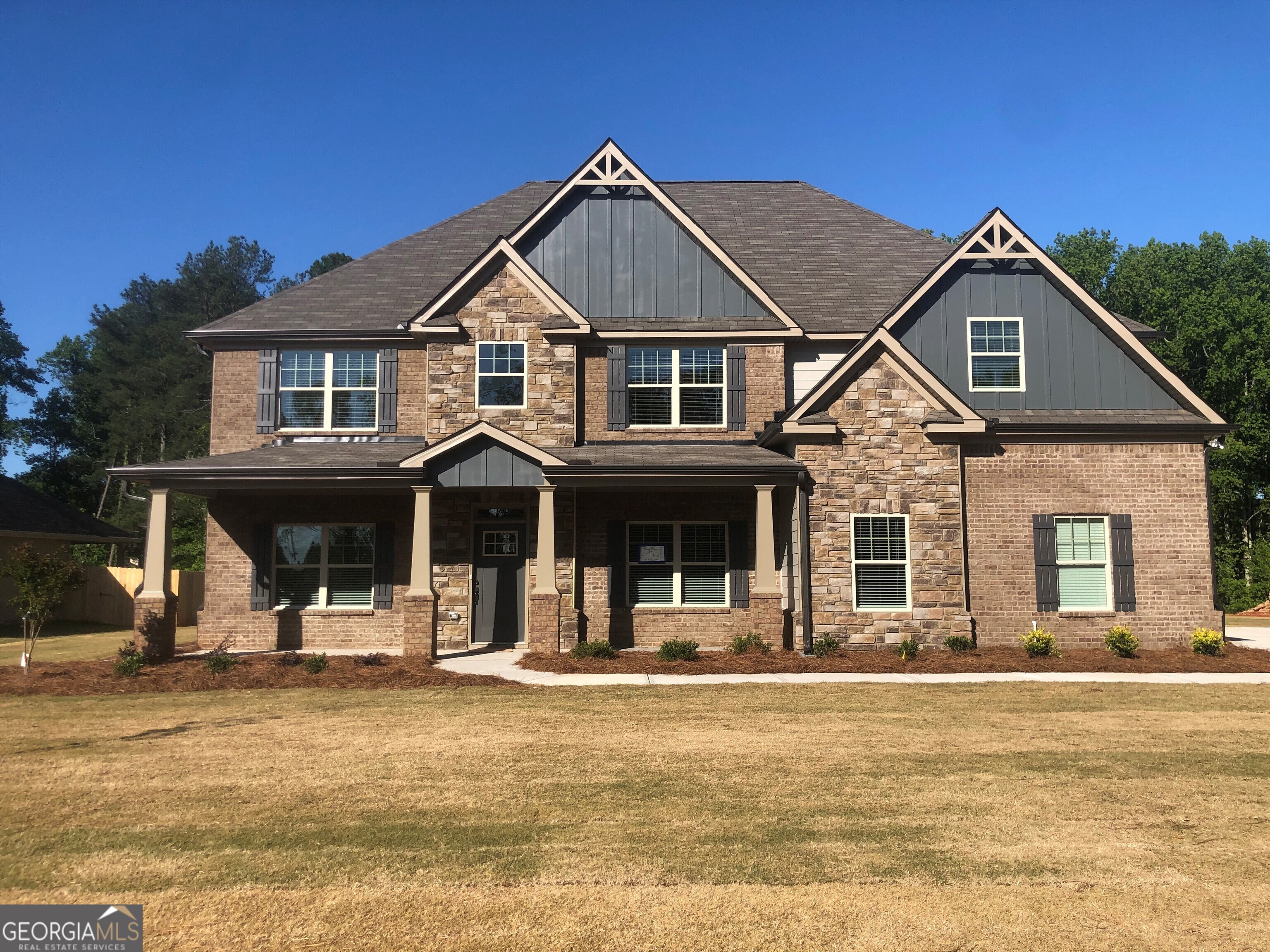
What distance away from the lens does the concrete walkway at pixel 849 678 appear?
41.5 ft

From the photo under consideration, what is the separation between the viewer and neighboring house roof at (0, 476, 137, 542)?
24781 millimetres

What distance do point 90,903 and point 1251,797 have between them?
8.13 meters

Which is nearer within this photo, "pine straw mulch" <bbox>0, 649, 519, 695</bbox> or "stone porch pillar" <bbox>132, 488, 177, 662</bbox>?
"pine straw mulch" <bbox>0, 649, 519, 695</bbox>

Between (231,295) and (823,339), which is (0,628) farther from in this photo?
(231,295)

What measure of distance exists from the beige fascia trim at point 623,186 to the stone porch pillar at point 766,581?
14.6 ft

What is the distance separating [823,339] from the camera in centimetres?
1798

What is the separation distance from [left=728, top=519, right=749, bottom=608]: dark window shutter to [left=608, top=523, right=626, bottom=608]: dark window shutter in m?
2.02

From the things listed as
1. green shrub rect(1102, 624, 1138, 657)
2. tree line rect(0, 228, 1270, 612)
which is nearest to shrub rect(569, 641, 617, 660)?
green shrub rect(1102, 624, 1138, 657)

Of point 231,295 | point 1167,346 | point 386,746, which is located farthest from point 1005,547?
point 231,295

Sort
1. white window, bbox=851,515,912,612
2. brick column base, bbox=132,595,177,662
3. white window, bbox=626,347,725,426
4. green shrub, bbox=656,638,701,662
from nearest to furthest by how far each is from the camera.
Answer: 1. green shrub, bbox=656,638,701,662
2. brick column base, bbox=132,595,177,662
3. white window, bbox=851,515,912,612
4. white window, bbox=626,347,725,426

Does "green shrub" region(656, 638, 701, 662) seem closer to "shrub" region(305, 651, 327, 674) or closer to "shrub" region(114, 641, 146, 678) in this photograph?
"shrub" region(305, 651, 327, 674)


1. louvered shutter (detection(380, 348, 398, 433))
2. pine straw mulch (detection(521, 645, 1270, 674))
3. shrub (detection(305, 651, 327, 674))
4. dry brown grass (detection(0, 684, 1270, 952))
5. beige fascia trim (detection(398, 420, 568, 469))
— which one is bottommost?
dry brown grass (detection(0, 684, 1270, 952))

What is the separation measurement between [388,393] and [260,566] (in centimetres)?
414

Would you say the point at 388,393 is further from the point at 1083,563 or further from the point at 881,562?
the point at 1083,563
